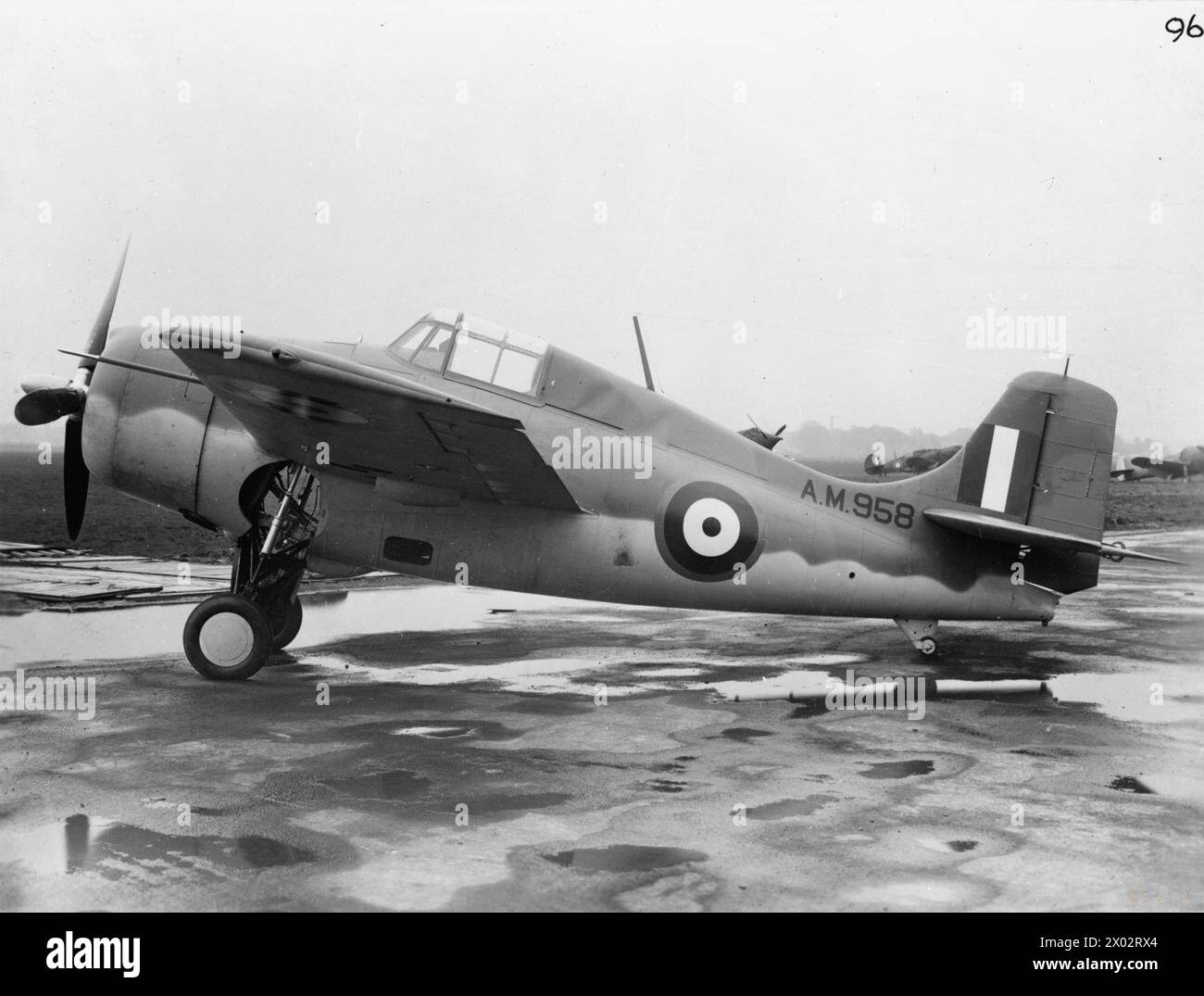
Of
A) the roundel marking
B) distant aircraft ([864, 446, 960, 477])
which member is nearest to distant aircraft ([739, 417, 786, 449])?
distant aircraft ([864, 446, 960, 477])

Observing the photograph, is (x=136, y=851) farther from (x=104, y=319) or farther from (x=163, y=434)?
(x=104, y=319)

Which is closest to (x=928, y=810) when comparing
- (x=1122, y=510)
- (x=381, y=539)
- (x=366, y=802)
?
(x=366, y=802)

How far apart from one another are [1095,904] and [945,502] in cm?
430

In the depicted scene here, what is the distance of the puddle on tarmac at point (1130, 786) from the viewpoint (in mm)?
4773

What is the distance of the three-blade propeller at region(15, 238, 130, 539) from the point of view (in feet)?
22.7

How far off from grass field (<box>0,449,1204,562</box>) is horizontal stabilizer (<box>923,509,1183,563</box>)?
1494mm

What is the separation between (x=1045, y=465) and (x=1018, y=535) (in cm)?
80

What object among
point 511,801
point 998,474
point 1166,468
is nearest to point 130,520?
point 998,474

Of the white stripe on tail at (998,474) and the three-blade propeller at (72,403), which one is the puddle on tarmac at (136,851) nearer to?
the three-blade propeller at (72,403)

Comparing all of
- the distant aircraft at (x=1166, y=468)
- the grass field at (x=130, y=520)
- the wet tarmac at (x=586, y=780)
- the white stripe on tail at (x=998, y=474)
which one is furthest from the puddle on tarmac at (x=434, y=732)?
the distant aircraft at (x=1166, y=468)

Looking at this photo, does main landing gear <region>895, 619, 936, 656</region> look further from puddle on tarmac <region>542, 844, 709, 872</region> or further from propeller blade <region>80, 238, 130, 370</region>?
propeller blade <region>80, 238, 130, 370</region>

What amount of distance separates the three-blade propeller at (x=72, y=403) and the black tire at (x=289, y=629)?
5.34 ft

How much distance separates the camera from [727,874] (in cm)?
367

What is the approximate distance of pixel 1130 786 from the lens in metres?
4.86
